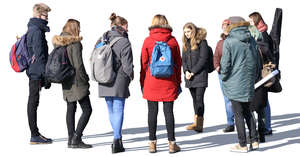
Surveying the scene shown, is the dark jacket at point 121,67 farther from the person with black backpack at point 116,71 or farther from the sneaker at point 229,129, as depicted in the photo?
the sneaker at point 229,129

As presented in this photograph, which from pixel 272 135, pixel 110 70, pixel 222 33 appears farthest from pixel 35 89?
pixel 272 135

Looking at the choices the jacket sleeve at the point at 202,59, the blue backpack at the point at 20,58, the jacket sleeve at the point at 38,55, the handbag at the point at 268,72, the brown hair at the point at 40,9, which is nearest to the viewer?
the handbag at the point at 268,72

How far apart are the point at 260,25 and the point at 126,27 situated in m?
2.63

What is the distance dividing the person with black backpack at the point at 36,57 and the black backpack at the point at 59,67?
0.60 metres

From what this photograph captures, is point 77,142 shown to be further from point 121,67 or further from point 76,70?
point 121,67

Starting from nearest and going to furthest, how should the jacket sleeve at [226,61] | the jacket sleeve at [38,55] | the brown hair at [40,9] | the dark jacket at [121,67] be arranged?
the jacket sleeve at [226,61]
the dark jacket at [121,67]
the jacket sleeve at [38,55]
the brown hair at [40,9]

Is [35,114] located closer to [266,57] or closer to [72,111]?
[72,111]

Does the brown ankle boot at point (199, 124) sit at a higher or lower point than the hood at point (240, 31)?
lower

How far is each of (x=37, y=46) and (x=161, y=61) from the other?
8.65 feet

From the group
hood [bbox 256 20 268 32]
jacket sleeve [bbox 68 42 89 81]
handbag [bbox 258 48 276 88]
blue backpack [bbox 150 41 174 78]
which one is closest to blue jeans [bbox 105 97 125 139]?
jacket sleeve [bbox 68 42 89 81]

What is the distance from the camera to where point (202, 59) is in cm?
1141

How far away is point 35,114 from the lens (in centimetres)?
1083

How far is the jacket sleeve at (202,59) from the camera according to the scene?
11406 mm

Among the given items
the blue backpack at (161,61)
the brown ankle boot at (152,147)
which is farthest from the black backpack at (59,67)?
the brown ankle boot at (152,147)
